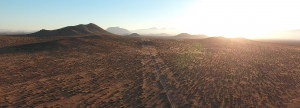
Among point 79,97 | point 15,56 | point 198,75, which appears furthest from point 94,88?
point 15,56

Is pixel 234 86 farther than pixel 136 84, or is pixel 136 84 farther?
pixel 234 86

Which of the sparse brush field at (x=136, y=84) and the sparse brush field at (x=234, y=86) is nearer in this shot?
the sparse brush field at (x=136, y=84)

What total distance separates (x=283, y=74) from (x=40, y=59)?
2655 cm

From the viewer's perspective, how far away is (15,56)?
2567cm

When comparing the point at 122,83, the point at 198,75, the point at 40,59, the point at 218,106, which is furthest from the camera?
the point at 40,59

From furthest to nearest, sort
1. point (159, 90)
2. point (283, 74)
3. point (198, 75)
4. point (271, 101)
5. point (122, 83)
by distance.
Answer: point (283, 74) → point (198, 75) → point (122, 83) → point (159, 90) → point (271, 101)

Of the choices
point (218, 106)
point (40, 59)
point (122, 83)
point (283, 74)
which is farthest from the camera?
point (40, 59)

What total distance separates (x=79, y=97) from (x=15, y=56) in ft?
54.1

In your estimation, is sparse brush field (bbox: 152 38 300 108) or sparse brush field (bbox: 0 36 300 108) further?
sparse brush field (bbox: 152 38 300 108)

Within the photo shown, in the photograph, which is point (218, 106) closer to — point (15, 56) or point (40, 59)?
→ point (40, 59)

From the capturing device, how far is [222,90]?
53.8 ft

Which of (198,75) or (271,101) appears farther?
(198,75)

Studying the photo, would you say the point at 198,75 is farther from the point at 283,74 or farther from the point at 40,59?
Answer: the point at 40,59

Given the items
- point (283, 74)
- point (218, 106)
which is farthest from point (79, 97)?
point (283, 74)
